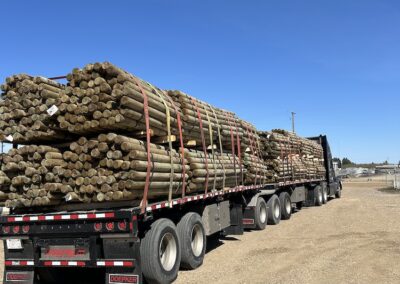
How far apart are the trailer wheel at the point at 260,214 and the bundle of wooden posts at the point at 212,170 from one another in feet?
5.73

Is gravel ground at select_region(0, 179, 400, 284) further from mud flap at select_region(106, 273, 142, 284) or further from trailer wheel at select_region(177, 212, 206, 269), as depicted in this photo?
mud flap at select_region(106, 273, 142, 284)

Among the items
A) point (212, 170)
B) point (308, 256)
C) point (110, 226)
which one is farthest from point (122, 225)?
point (308, 256)

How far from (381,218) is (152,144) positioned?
39.6 ft

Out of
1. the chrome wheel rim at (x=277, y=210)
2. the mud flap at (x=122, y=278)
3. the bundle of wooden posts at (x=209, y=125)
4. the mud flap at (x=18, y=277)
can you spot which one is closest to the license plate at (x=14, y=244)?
the mud flap at (x=18, y=277)

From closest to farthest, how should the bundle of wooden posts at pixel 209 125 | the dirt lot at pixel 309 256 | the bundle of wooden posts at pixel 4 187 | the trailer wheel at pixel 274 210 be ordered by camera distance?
the bundle of wooden posts at pixel 4 187, the dirt lot at pixel 309 256, the bundle of wooden posts at pixel 209 125, the trailer wheel at pixel 274 210

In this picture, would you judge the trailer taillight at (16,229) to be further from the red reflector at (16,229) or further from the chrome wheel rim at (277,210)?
the chrome wheel rim at (277,210)

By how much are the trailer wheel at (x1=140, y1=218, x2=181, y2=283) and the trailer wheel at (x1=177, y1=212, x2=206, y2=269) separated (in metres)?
0.44

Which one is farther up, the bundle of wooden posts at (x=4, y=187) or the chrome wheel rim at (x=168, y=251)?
the bundle of wooden posts at (x=4, y=187)

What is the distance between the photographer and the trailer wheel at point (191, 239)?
29.4 ft

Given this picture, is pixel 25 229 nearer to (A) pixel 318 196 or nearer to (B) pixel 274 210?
(B) pixel 274 210

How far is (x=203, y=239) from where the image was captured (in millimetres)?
9992

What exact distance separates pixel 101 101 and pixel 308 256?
5.73 meters

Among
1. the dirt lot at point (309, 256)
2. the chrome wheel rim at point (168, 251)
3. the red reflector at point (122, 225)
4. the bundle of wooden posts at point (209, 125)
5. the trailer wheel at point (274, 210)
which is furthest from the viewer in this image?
the trailer wheel at point (274, 210)

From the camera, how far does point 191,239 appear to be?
9.16 metres
